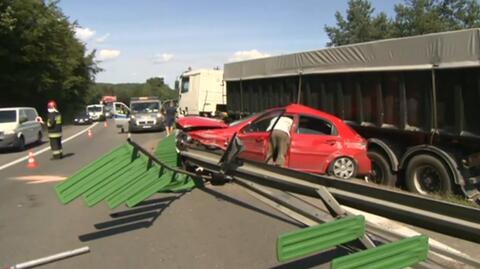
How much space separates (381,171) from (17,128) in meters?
15.1

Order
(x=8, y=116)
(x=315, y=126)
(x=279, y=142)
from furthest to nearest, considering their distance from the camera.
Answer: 1. (x=8, y=116)
2. (x=315, y=126)
3. (x=279, y=142)

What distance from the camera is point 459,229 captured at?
3.08m

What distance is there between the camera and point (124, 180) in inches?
224

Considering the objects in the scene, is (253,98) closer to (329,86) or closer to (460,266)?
(329,86)

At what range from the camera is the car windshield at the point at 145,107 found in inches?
1286

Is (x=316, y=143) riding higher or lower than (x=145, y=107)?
lower

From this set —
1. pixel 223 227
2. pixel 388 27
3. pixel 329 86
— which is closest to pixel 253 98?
pixel 329 86

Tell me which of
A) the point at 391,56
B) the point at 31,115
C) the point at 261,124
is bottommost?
the point at 261,124

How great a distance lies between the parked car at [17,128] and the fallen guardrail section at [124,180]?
16.0 meters

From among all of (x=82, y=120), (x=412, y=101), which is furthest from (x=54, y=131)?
(x=82, y=120)

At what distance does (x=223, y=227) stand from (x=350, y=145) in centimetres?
485

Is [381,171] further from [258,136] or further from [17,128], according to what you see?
[17,128]

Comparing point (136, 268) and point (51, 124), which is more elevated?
point (51, 124)

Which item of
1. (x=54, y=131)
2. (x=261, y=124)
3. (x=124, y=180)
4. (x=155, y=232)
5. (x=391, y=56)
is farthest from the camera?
(x=54, y=131)
